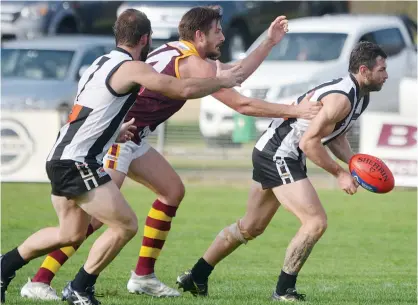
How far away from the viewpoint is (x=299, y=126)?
8414 millimetres

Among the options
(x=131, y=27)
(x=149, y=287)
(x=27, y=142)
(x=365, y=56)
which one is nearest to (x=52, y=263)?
(x=149, y=287)

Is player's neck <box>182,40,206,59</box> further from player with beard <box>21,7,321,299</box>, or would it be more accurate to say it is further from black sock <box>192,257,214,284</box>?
black sock <box>192,257,214,284</box>

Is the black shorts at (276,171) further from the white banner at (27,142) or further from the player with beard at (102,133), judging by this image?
the white banner at (27,142)

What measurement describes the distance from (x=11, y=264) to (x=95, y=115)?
1260mm

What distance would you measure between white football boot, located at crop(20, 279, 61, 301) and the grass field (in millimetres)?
88

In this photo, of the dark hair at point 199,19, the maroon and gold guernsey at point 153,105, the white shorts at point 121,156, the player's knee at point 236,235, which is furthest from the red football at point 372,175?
the white shorts at point 121,156

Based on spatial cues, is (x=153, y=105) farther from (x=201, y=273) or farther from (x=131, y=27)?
(x=201, y=273)

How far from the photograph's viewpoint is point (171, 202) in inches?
348

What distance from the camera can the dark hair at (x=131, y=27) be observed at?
7492mm

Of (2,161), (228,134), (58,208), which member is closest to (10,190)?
(2,161)

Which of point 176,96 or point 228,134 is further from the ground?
point 176,96

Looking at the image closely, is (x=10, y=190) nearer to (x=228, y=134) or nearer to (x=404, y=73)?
(x=228, y=134)

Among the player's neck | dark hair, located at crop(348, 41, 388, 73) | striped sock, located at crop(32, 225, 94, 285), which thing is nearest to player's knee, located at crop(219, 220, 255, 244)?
striped sock, located at crop(32, 225, 94, 285)

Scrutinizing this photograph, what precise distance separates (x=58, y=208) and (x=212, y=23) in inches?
70.4
